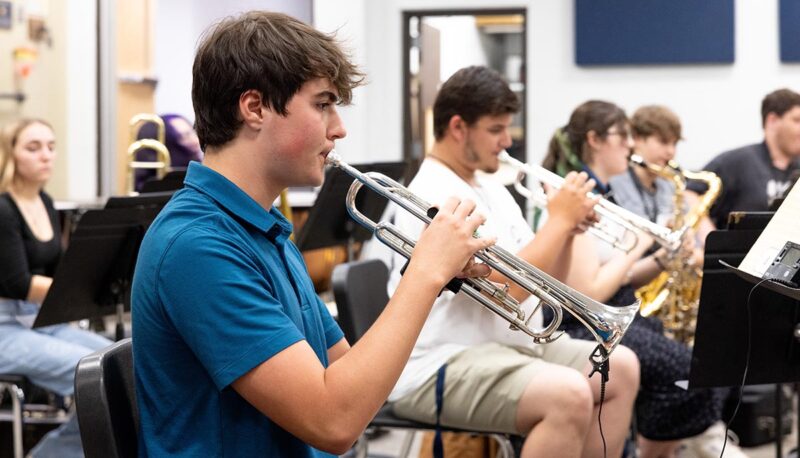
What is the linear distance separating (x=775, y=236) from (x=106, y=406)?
1.30m

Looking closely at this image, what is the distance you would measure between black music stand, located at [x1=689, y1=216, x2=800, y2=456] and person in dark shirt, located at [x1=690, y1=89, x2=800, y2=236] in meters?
2.69

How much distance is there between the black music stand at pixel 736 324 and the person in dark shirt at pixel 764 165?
269 cm

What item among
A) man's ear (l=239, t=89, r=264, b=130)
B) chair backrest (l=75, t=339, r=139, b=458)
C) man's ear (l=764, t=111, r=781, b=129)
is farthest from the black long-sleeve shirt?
man's ear (l=764, t=111, r=781, b=129)

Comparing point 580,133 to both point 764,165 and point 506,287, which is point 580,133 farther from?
point 506,287

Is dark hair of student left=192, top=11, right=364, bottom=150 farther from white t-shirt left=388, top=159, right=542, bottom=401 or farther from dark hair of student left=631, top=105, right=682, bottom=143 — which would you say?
dark hair of student left=631, top=105, right=682, bottom=143

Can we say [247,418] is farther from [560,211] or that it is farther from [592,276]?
[592,276]

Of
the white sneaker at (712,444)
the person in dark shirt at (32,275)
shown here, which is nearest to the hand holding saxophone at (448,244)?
the person in dark shirt at (32,275)

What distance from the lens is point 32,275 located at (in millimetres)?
3668

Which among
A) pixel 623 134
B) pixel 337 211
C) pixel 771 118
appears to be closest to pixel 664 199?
pixel 771 118

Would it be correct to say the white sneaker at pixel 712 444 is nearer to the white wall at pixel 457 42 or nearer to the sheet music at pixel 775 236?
the sheet music at pixel 775 236

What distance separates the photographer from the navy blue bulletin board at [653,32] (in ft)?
23.4

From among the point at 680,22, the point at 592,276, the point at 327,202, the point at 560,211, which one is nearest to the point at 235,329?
the point at 560,211

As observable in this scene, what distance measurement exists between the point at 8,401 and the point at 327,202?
60.2 inches

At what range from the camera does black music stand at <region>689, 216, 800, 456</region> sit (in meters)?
2.16
